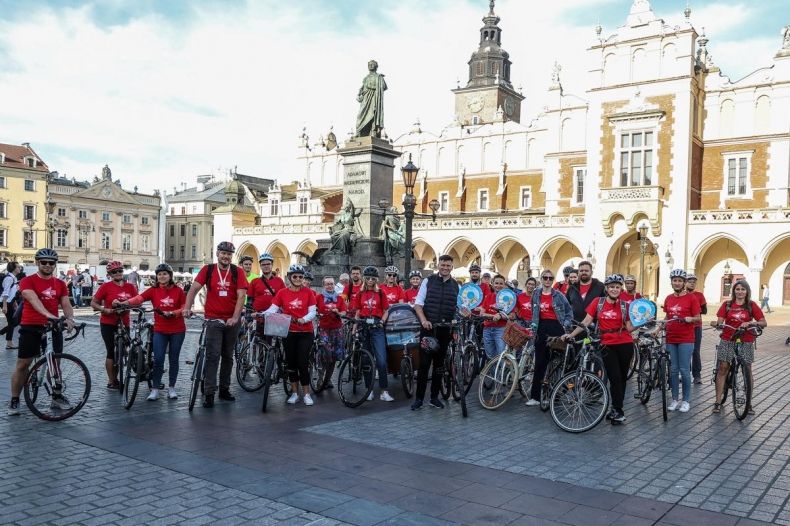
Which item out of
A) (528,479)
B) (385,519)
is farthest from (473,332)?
(385,519)

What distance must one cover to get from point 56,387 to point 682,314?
724 cm

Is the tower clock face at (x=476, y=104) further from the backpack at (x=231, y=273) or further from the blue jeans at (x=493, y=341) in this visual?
the backpack at (x=231, y=273)

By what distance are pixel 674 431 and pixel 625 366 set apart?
0.85 metres

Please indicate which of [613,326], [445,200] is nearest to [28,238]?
[445,200]

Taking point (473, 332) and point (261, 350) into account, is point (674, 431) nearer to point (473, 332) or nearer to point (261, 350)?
point (473, 332)

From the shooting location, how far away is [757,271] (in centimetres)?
3488

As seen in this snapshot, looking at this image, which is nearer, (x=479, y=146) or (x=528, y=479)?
(x=528, y=479)

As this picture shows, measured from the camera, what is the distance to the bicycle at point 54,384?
24.3ft

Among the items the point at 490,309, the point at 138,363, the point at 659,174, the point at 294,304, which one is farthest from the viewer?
the point at 659,174

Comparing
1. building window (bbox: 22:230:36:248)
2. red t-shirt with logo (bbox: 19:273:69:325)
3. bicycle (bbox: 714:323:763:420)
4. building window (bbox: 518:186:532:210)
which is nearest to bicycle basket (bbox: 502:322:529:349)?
bicycle (bbox: 714:323:763:420)

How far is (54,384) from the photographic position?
746 centimetres

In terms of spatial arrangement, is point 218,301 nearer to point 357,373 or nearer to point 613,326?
point 357,373

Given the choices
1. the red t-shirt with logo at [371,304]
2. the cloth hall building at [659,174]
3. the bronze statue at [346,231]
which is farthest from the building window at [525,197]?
the red t-shirt with logo at [371,304]

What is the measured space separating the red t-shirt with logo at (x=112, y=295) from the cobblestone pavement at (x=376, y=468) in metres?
1.46
